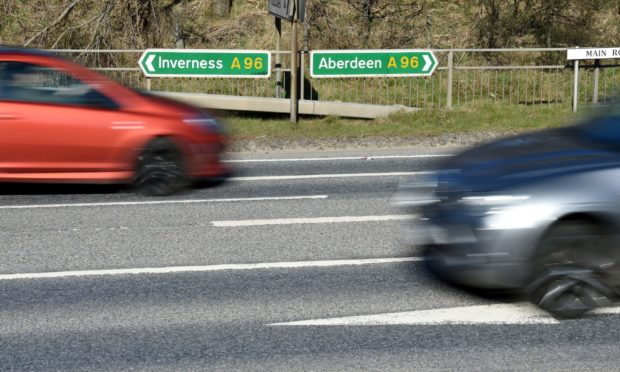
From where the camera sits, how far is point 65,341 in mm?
6574

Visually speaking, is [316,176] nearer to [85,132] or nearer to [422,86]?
[85,132]

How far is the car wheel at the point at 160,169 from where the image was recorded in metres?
11.8

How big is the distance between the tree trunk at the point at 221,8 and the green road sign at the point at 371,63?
7.91 metres

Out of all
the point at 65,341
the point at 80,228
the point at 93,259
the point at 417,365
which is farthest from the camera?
the point at 80,228

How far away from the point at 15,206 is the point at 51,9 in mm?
12683

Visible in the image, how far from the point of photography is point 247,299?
745 centimetres

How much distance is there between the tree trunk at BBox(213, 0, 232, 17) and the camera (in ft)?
84.6

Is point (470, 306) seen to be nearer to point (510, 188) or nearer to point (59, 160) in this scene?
point (510, 188)

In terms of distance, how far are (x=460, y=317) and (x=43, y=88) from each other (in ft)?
20.8

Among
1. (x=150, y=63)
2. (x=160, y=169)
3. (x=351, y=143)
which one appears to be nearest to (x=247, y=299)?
(x=160, y=169)

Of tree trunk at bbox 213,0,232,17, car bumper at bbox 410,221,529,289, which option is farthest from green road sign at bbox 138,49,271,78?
car bumper at bbox 410,221,529,289

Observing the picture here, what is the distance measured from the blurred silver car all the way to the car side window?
18.3 ft

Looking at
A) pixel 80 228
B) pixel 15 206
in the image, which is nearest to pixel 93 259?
pixel 80 228

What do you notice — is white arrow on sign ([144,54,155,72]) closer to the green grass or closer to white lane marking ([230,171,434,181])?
the green grass
